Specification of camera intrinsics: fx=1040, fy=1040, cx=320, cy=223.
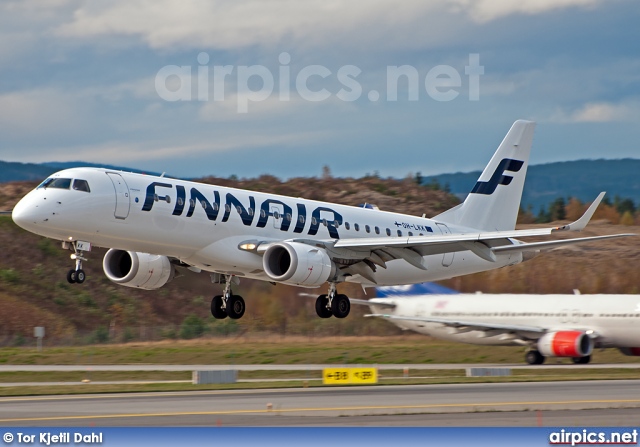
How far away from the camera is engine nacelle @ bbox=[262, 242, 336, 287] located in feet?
116

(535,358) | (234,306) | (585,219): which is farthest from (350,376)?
(535,358)

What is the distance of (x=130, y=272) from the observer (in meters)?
38.0

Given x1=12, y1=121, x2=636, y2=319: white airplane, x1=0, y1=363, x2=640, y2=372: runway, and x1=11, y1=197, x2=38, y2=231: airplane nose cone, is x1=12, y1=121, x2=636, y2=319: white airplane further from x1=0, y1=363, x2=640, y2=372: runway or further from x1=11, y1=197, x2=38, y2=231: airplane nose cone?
x1=0, y1=363, x2=640, y2=372: runway

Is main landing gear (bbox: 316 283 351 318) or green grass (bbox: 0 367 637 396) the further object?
green grass (bbox: 0 367 637 396)

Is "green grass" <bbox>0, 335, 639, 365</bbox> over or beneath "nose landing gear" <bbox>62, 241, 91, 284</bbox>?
beneath

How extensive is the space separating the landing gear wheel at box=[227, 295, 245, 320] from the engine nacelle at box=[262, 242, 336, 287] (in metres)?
3.90

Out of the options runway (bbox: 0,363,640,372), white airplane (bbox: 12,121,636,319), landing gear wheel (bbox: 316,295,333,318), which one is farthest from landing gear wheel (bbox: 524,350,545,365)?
landing gear wheel (bbox: 316,295,333,318)

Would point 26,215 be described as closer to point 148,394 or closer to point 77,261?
point 77,261

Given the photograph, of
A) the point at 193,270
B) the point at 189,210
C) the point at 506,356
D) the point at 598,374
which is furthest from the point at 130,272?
the point at 506,356

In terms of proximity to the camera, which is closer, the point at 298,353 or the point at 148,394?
the point at 148,394

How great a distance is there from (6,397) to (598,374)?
26.4m

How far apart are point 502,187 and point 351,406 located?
17.9 metres

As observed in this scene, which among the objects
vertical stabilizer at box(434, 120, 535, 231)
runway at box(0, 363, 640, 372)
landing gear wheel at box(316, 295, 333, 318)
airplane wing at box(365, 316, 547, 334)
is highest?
vertical stabilizer at box(434, 120, 535, 231)

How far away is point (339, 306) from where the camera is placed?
122ft
